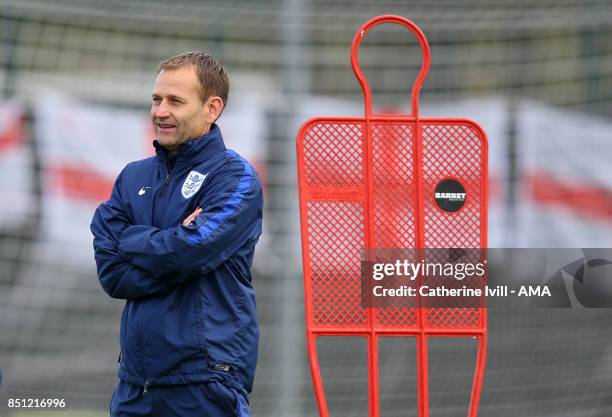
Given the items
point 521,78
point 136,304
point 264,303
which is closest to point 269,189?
point 264,303

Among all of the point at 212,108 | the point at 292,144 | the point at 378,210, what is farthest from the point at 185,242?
the point at 292,144

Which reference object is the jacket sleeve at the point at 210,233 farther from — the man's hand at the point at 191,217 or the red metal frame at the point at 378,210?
the red metal frame at the point at 378,210

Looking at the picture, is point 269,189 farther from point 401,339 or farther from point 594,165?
point 594,165

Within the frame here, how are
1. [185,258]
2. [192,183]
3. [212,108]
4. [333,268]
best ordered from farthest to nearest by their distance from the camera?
[333,268]
[212,108]
[192,183]
[185,258]

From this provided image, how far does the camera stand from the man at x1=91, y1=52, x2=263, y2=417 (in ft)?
9.81

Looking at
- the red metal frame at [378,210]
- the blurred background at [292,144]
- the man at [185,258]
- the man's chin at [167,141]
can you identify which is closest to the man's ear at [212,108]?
the man at [185,258]

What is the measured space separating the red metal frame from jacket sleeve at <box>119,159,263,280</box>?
24.7 inches

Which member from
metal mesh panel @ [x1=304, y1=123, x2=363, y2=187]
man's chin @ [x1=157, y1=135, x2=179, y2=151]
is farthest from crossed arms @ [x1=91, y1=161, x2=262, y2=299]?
metal mesh panel @ [x1=304, y1=123, x2=363, y2=187]

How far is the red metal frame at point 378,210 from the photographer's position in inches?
150

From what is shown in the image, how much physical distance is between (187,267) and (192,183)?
273mm

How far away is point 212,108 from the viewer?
325 centimetres

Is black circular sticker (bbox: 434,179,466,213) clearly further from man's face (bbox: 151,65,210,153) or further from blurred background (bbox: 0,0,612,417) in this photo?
blurred background (bbox: 0,0,612,417)

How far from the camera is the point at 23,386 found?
555 cm

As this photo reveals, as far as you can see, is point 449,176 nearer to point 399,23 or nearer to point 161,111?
point 399,23
